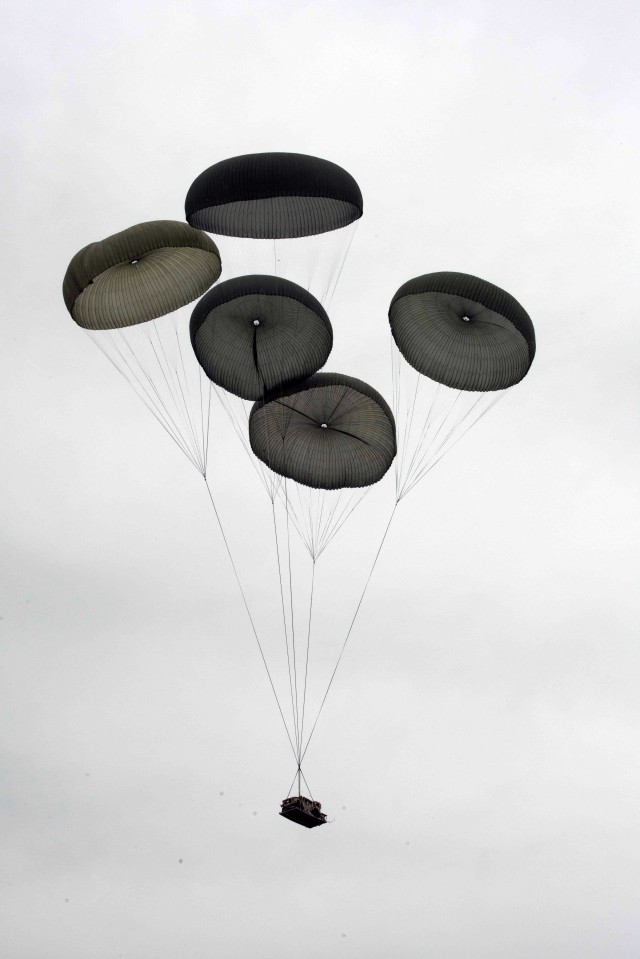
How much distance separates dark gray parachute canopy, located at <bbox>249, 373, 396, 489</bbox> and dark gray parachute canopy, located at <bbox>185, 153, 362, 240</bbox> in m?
3.59

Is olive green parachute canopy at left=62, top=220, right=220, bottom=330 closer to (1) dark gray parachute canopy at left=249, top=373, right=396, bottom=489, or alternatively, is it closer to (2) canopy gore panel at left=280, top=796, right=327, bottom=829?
(1) dark gray parachute canopy at left=249, top=373, right=396, bottom=489

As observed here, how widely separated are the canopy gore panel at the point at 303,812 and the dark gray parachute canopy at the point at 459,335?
8.77m

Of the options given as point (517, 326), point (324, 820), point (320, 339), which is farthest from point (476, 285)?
point (324, 820)

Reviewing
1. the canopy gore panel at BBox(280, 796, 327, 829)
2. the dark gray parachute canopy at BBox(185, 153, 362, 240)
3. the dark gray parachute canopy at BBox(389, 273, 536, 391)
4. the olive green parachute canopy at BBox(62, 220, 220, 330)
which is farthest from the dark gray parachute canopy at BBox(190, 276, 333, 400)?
the canopy gore panel at BBox(280, 796, 327, 829)

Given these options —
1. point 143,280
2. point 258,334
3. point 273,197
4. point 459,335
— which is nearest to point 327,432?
point 258,334

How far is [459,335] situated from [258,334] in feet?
13.3

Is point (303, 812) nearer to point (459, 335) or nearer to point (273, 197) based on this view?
point (459, 335)

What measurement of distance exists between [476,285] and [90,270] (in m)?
7.50

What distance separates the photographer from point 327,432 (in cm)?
3819

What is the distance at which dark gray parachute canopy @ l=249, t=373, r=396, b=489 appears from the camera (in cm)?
3794

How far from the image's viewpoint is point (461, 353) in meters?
36.5

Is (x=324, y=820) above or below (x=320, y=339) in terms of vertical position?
below

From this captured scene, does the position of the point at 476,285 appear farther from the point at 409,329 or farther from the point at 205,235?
the point at 205,235

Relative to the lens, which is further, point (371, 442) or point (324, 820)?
point (371, 442)
